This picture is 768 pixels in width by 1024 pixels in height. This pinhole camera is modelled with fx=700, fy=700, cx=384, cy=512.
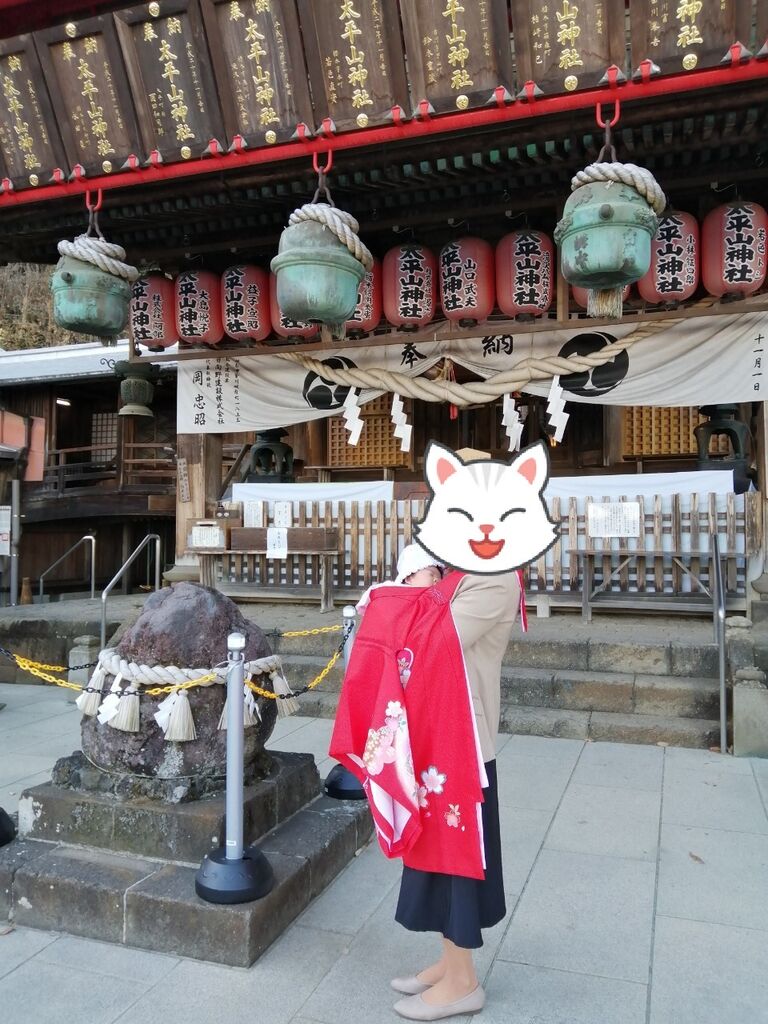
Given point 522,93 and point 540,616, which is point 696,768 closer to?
point 540,616

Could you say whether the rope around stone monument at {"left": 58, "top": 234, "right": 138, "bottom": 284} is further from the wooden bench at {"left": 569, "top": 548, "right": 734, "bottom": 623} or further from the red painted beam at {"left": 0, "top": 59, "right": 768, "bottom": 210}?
the wooden bench at {"left": 569, "top": 548, "right": 734, "bottom": 623}

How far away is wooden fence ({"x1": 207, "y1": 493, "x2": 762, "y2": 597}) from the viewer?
23.6ft

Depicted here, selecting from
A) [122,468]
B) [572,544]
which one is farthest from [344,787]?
[122,468]

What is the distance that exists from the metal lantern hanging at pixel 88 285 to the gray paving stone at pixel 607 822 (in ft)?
17.4

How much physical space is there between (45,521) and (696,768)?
54.8 ft

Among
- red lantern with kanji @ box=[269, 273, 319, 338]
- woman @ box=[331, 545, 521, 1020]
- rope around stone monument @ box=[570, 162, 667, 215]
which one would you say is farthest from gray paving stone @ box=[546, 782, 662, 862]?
red lantern with kanji @ box=[269, 273, 319, 338]

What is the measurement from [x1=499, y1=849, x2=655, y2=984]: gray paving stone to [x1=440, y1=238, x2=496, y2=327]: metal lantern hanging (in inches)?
229

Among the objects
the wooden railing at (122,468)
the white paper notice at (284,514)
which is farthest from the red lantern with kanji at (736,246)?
the wooden railing at (122,468)

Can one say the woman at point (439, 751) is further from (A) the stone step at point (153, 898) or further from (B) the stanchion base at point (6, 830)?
(B) the stanchion base at point (6, 830)

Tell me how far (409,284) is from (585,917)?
6697 millimetres

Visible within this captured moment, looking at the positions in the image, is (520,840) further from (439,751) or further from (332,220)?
(332,220)

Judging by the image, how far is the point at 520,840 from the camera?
3902mm

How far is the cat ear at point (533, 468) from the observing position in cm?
236

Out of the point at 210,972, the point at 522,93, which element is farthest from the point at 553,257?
the point at 210,972
